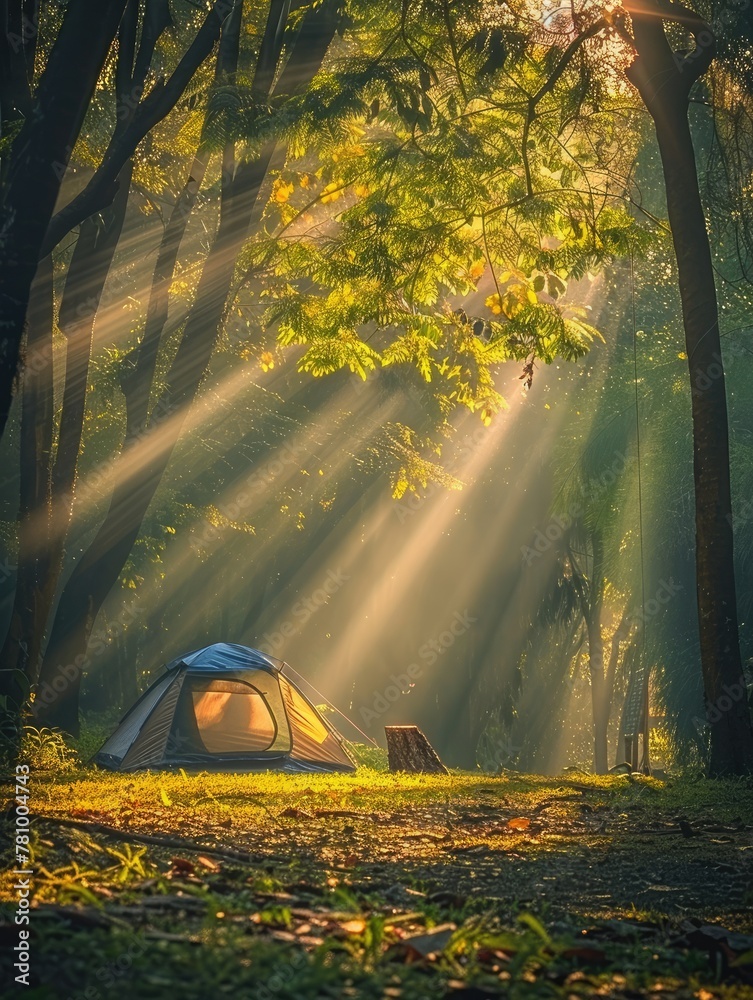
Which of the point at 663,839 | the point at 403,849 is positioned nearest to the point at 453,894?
the point at 403,849

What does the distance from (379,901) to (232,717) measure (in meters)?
10.3

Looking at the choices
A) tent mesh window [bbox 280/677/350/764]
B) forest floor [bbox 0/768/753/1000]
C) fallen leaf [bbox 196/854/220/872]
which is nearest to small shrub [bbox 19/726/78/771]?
forest floor [bbox 0/768/753/1000]

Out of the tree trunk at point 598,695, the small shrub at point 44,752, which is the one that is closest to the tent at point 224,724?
the small shrub at point 44,752

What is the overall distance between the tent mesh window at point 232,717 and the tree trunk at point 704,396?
6.46 m

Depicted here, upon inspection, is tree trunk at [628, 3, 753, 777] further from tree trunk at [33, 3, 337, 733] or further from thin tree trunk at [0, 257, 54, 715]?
thin tree trunk at [0, 257, 54, 715]

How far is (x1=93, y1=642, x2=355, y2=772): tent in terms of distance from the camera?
40.4ft

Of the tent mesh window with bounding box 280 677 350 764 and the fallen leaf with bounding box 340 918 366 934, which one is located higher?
the fallen leaf with bounding box 340 918 366 934

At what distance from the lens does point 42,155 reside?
214 inches

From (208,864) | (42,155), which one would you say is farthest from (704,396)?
(208,864)

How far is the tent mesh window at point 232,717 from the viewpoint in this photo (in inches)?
499

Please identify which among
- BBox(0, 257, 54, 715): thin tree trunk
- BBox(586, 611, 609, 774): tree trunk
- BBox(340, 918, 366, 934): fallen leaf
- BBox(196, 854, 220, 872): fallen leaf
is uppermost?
BBox(0, 257, 54, 715): thin tree trunk

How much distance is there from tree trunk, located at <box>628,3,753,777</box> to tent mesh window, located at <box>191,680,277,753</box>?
6465 millimetres

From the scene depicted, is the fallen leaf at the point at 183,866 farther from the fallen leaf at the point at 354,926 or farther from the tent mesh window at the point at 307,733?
the tent mesh window at the point at 307,733

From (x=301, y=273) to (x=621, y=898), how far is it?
280 inches
